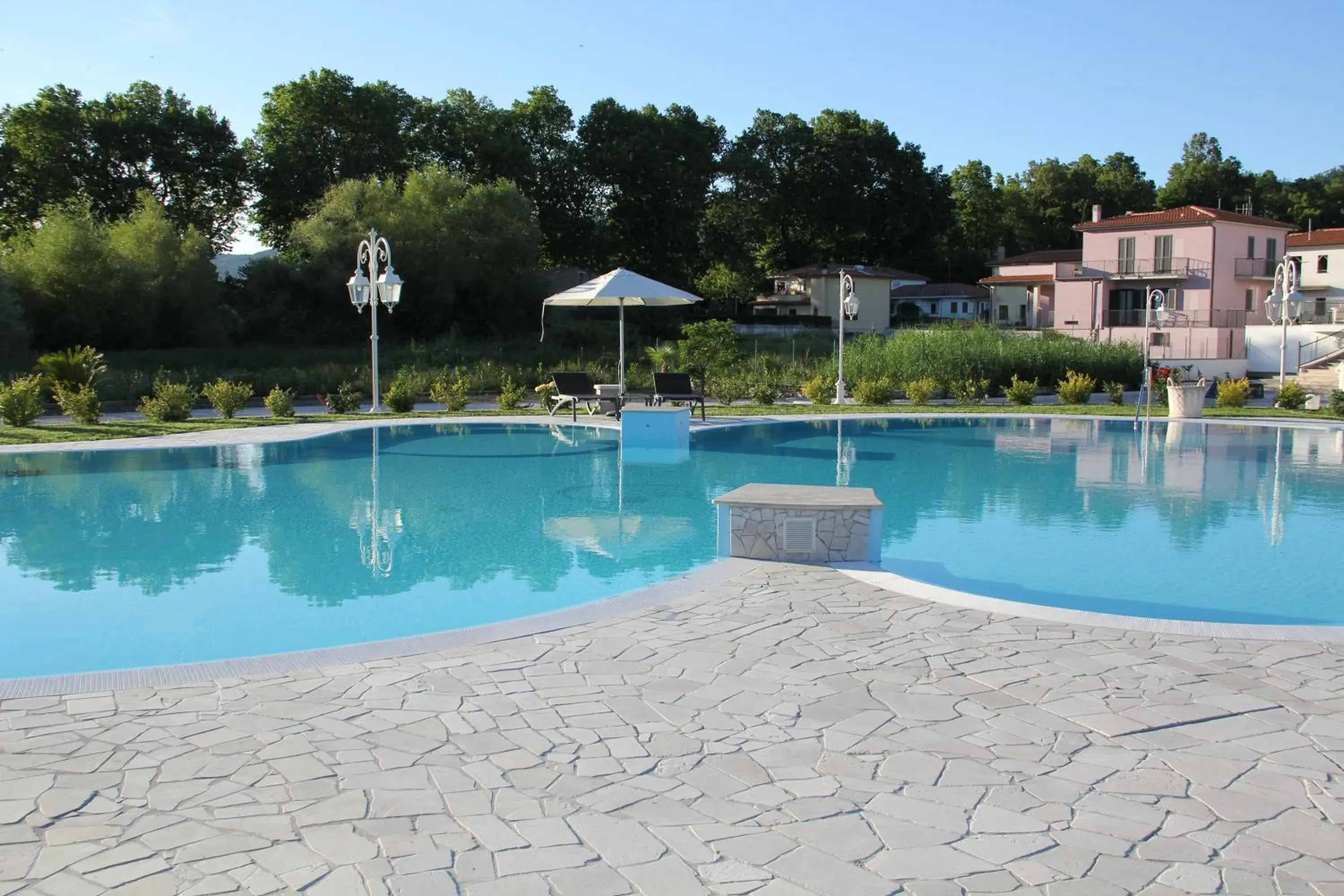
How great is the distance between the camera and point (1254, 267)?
41.6m

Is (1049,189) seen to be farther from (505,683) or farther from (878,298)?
(505,683)

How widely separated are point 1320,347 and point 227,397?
108ft

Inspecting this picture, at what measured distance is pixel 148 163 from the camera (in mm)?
35656

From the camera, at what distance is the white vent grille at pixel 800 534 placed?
7258 mm

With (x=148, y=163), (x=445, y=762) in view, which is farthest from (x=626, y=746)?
(x=148, y=163)

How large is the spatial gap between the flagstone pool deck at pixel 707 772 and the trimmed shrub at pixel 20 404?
13.7 meters

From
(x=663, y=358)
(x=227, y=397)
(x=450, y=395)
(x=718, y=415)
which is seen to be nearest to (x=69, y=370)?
(x=227, y=397)

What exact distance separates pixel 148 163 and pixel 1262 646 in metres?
38.2

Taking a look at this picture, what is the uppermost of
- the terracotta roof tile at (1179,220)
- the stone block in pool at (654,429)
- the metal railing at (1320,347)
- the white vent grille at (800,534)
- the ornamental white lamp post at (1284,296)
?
the terracotta roof tile at (1179,220)

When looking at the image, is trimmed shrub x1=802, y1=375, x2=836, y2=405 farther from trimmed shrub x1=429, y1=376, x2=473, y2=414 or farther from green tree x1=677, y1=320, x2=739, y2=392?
trimmed shrub x1=429, y1=376, x2=473, y2=414

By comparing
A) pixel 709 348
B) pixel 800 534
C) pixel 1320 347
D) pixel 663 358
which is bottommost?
pixel 800 534

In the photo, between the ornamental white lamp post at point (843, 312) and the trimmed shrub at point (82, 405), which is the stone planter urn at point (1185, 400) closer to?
the ornamental white lamp post at point (843, 312)

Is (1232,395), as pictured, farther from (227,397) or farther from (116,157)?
(116,157)

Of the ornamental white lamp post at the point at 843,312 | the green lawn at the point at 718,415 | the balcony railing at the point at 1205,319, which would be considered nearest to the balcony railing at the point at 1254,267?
the balcony railing at the point at 1205,319
